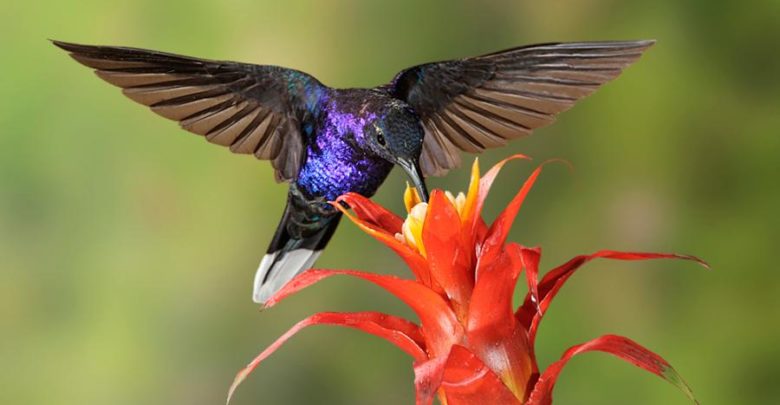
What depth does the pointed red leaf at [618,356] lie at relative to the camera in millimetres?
447

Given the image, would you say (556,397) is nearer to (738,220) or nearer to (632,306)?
(632,306)

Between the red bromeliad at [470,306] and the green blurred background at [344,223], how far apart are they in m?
0.70

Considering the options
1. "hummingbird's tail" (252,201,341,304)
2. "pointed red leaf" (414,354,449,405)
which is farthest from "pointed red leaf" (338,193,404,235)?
"hummingbird's tail" (252,201,341,304)

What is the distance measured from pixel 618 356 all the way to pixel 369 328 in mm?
128

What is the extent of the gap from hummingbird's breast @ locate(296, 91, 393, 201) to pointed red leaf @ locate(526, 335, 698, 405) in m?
0.26

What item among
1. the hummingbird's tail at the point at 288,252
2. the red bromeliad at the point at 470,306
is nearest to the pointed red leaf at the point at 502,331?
the red bromeliad at the point at 470,306

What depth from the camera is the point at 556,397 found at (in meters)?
1.25

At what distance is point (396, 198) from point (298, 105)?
1.63ft

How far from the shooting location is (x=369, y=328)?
0.46 m

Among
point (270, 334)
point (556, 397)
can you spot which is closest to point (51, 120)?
point (270, 334)

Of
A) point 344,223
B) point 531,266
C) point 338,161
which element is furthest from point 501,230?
point 344,223

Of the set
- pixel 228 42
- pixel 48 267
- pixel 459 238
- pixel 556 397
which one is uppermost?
pixel 228 42

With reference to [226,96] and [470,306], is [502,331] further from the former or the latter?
[226,96]

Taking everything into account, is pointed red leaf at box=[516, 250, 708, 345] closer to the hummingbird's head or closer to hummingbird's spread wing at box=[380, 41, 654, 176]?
the hummingbird's head
